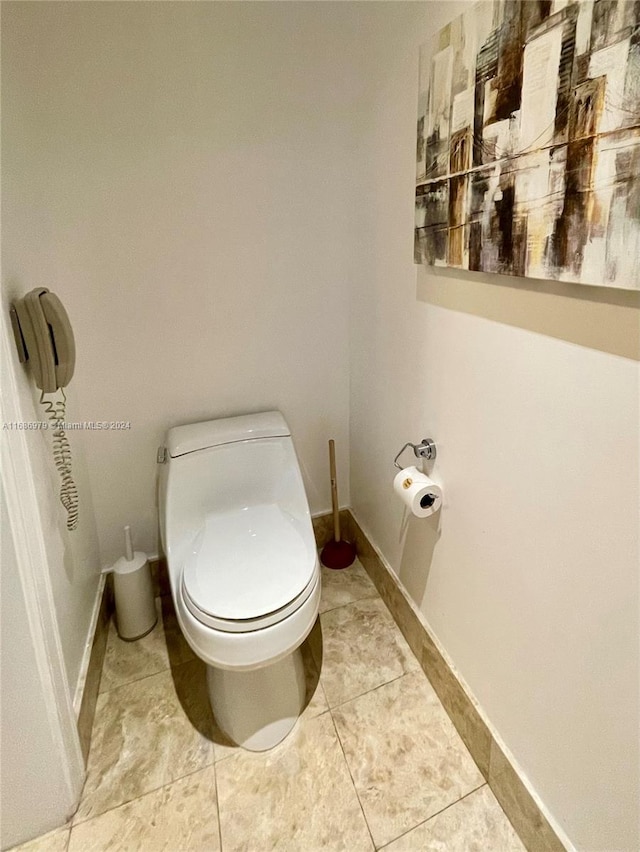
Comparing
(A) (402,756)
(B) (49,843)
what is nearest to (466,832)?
(A) (402,756)

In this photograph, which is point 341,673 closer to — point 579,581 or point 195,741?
point 195,741

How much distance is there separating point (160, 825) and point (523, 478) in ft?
3.92

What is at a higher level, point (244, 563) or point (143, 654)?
point (244, 563)

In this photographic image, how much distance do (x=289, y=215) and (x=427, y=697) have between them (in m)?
1.60

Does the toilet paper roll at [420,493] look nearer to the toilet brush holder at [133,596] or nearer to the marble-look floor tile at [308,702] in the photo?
the marble-look floor tile at [308,702]

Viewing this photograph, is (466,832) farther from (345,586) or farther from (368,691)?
(345,586)

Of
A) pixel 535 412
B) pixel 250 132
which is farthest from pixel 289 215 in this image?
pixel 535 412

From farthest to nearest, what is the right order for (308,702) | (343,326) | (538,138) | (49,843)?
1. (343,326)
2. (308,702)
3. (49,843)
4. (538,138)

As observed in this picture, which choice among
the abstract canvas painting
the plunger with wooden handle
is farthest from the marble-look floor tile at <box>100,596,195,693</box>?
the abstract canvas painting

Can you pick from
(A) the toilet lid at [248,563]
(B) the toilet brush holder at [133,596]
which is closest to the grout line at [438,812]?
(A) the toilet lid at [248,563]

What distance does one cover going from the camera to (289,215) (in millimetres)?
1644

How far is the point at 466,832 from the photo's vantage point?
3.84ft

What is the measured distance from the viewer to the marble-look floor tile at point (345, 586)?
186 centimetres

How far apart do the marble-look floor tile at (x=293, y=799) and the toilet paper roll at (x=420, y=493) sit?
697 millimetres
